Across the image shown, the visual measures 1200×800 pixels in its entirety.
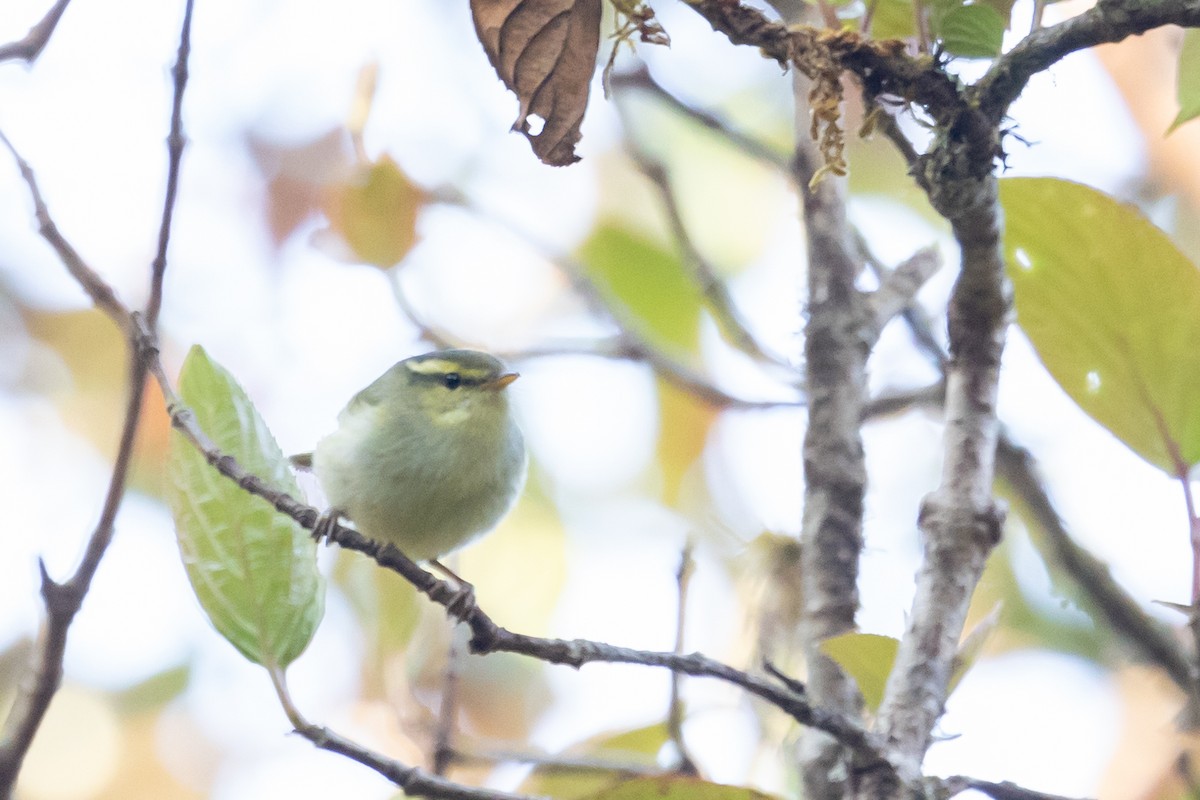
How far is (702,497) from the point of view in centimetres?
336

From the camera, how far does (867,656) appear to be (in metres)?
1.43

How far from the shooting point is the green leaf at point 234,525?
1.52 m

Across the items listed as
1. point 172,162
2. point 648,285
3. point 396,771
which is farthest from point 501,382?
point 396,771

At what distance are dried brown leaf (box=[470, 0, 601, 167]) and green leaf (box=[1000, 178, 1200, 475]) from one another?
602 mm

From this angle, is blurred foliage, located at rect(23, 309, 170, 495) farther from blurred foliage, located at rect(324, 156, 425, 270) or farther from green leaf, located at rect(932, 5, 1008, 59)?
green leaf, located at rect(932, 5, 1008, 59)

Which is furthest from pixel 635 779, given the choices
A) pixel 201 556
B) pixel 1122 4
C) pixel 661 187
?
pixel 661 187

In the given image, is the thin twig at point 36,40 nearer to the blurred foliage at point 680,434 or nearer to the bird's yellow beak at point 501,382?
the bird's yellow beak at point 501,382

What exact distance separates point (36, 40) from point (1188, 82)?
1.42m

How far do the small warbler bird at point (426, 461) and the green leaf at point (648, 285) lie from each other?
22.2 inches

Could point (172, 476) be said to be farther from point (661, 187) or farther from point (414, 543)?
point (661, 187)

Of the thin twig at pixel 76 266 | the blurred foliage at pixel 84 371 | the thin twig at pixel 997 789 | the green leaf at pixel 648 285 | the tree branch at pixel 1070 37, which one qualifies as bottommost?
the thin twig at pixel 997 789

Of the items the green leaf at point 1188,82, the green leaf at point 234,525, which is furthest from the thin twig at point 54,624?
the green leaf at point 1188,82

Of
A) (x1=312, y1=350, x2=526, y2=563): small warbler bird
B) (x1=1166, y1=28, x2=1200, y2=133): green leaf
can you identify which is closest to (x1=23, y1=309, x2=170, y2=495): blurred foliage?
(x1=312, y1=350, x2=526, y2=563): small warbler bird

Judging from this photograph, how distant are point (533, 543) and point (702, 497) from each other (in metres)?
0.55
